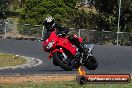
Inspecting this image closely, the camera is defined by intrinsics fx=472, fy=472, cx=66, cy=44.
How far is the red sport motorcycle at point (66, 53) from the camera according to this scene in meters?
12.7

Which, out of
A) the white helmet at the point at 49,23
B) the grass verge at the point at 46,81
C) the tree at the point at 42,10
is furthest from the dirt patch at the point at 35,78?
the tree at the point at 42,10

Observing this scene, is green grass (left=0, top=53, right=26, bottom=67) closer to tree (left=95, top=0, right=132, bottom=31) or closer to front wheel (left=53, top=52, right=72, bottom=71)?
front wheel (left=53, top=52, right=72, bottom=71)

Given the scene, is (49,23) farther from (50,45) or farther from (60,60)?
(60,60)

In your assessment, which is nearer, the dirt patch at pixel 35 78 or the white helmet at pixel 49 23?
the white helmet at pixel 49 23

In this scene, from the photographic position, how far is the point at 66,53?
43.5ft

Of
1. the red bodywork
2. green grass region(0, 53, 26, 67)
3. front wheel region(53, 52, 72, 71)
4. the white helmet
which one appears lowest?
green grass region(0, 53, 26, 67)

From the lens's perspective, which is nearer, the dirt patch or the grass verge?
the grass verge

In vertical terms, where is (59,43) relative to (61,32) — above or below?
below

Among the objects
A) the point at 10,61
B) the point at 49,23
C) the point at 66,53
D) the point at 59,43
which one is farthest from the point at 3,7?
the point at 49,23

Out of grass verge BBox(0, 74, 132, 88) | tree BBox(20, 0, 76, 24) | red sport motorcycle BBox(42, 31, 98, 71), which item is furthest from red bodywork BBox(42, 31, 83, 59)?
tree BBox(20, 0, 76, 24)

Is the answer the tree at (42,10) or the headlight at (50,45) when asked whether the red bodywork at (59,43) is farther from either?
the tree at (42,10)

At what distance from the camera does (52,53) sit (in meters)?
13.1

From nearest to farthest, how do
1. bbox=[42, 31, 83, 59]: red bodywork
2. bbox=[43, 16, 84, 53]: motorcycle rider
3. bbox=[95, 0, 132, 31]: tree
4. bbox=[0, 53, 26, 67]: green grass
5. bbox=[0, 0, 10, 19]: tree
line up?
bbox=[43, 16, 84, 53]: motorcycle rider → bbox=[42, 31, 83, 59]: red bodywork → bbox=[0, 53, 26, 67]: green grass → bbox=[95, 0, 132, 31]: tree → bbox=[0, 0, 10, 19]: tree

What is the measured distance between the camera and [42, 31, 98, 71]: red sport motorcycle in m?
12.7
